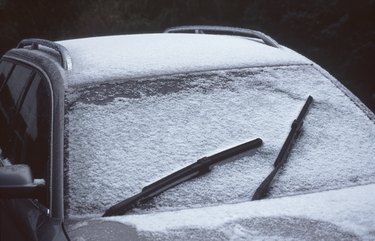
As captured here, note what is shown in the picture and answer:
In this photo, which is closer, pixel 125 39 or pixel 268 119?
pixel 268 119

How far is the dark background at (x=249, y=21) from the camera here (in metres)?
6.02

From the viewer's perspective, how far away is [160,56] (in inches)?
105

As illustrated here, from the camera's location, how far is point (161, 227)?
5.83ft

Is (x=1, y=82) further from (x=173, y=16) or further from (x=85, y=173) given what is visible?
(x=173, y=16)

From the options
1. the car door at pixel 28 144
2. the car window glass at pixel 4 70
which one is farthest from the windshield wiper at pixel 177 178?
the car window glass at pixel 4 70

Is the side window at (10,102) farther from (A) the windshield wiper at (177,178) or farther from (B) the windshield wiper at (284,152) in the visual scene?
(B) the windshield wiper at (284,152)

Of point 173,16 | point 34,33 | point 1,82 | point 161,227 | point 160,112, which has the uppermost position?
point 160,112

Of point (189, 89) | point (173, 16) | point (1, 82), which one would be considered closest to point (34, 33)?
point (173, 16)

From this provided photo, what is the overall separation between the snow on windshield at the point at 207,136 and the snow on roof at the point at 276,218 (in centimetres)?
10

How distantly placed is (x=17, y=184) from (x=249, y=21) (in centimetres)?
596

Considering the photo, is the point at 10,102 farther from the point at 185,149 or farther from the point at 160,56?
the point at 185,149

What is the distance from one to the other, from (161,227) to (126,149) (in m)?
0.48

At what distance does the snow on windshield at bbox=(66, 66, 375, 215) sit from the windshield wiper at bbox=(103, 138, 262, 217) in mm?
27

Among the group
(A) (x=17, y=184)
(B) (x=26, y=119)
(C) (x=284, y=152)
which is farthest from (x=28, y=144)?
(C) (x=284, y=152)
